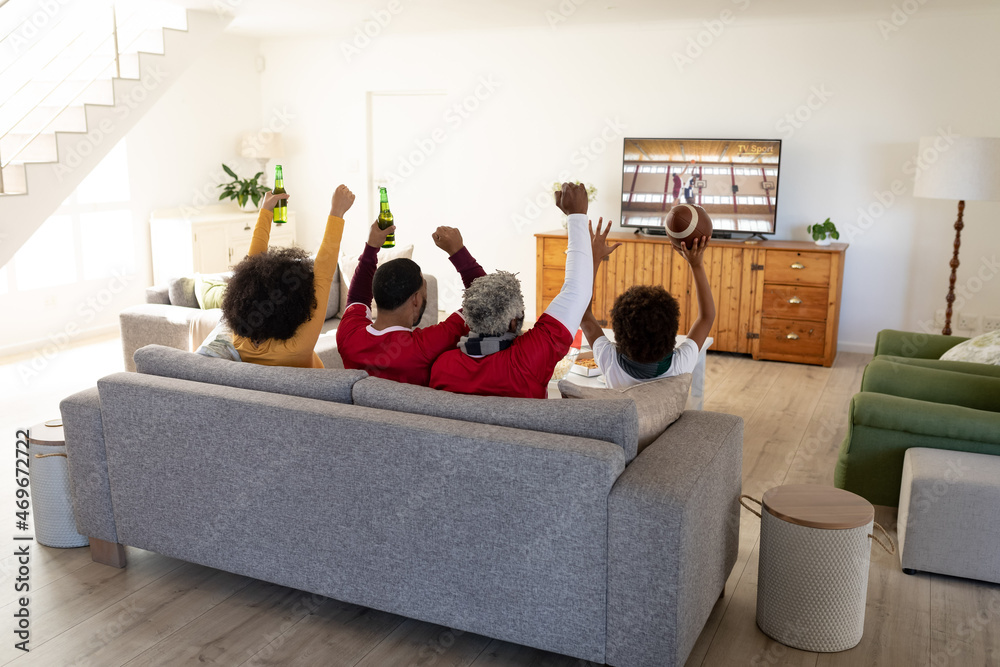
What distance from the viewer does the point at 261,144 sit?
7574mm

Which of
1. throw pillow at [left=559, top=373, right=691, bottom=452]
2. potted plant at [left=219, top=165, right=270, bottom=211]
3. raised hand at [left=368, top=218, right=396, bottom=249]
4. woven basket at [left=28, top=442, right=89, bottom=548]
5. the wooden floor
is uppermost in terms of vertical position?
potted plant at [left=219, top=165, right=270, bottom=211]

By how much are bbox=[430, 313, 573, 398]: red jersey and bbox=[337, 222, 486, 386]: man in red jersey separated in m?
0.08

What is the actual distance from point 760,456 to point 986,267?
2.99 metres

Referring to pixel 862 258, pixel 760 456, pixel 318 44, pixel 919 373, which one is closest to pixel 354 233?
pixel 318 44

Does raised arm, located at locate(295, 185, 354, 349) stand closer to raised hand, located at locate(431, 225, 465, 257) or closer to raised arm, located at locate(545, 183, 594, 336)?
raised hand, located at locate(431, 225, 465, 257)

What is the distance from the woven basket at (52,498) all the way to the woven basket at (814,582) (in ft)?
7.63

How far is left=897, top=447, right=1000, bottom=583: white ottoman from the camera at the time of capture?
2.72 metres

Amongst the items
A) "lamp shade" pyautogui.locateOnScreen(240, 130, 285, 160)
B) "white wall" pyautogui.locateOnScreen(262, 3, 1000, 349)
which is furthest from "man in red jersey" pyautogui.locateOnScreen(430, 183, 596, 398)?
"lamp shade" pyautogui.locateOnScreen(240, 130, 285, 160)

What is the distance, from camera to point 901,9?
18.3ft

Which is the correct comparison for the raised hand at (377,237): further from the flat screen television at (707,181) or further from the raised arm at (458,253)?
the flat screen television at (707,181)

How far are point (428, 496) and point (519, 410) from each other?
1.09ft

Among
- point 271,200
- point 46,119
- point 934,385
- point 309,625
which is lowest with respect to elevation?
point 309,625

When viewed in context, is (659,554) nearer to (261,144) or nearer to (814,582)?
(814,582)

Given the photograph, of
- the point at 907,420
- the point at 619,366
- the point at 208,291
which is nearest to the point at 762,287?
the point at 907,420
